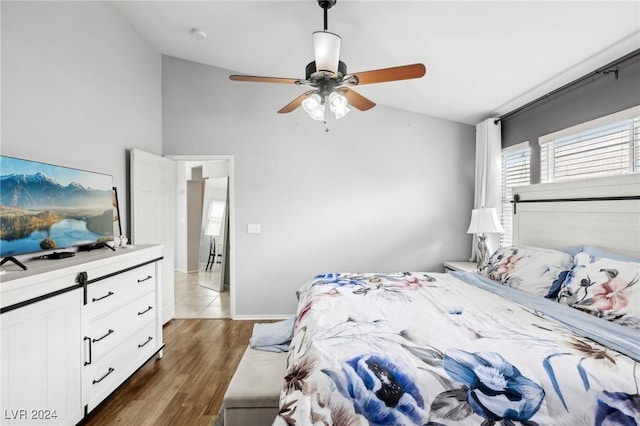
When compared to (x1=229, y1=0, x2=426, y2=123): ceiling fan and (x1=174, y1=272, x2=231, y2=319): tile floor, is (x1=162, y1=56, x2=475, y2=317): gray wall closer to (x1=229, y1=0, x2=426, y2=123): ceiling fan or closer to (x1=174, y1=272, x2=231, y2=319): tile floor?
(x1=174, y1=272, x2=231, y2=319): tile floor

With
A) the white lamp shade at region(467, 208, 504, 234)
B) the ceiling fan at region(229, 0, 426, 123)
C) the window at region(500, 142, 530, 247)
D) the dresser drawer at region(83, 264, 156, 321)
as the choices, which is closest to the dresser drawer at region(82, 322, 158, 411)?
the dresser drawer at region(83, 264, 156, 321)

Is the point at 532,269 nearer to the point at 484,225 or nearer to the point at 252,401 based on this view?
the point at 484,225

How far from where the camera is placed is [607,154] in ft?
7.24

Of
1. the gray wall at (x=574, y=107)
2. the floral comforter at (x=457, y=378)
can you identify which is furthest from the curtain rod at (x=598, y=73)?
the floral comforter at (x=457, y=378)

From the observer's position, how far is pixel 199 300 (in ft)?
14.3

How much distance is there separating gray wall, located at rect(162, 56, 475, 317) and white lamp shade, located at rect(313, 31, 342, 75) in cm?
192

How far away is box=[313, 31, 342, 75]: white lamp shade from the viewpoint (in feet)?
5.44

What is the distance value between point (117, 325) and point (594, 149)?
3.90 m

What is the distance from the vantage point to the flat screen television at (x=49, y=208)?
169 cm

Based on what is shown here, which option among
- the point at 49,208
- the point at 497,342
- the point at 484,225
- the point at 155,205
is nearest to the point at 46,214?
the point at 49,208

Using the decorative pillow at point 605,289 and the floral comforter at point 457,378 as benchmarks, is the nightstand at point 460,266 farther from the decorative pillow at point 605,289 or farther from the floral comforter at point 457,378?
the floral comforter at point 457,378

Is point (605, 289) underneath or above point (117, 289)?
above

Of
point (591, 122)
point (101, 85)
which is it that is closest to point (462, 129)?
point (591, 122)

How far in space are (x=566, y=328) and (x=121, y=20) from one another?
14.5ft
